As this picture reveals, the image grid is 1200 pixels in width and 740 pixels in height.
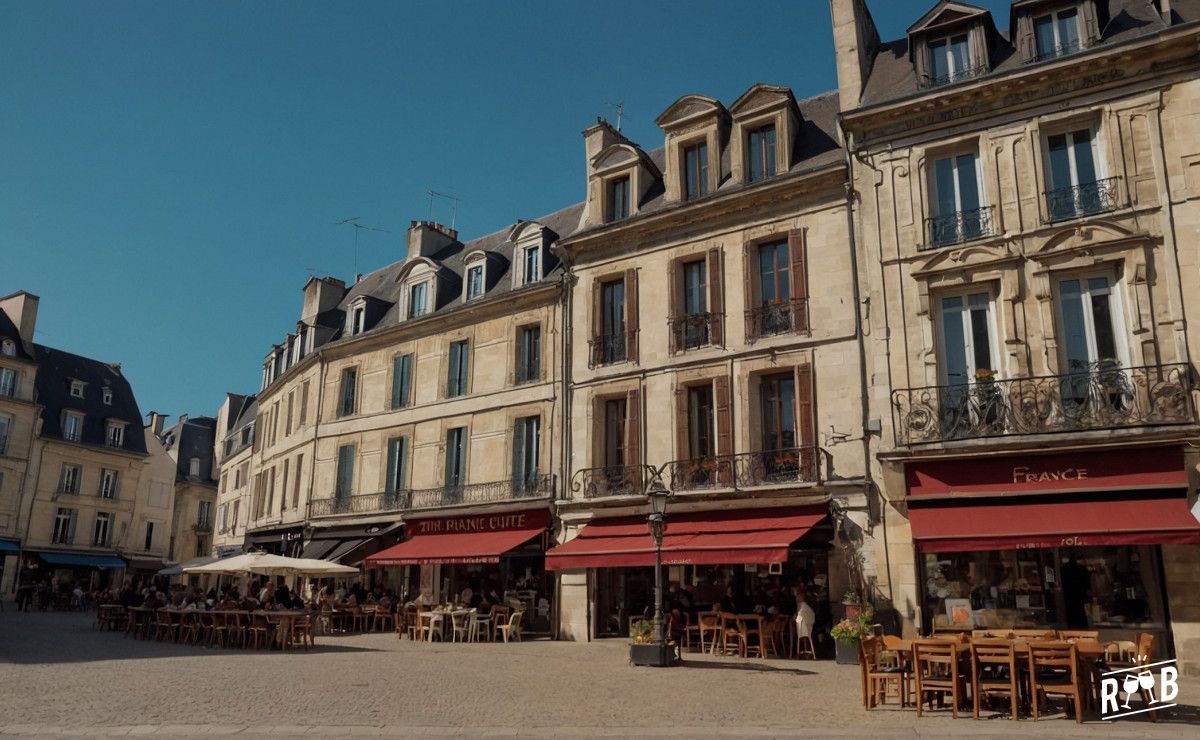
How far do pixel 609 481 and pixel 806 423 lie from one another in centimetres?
398

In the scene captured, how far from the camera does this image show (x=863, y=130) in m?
14.2

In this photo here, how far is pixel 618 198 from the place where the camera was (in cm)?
1806

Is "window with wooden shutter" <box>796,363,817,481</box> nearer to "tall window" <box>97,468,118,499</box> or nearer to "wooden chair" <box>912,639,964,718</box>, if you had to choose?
"wooden chair" <box>912,639,964,718</box>

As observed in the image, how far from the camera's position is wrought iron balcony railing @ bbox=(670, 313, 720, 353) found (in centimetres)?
1590

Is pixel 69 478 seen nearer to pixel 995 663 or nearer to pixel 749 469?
pixel 749 469

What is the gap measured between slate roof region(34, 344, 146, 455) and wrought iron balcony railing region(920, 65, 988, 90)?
35.4 m

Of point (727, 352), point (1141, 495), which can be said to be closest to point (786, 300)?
point (727, 352)

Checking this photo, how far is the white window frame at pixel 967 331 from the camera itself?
1262 cm

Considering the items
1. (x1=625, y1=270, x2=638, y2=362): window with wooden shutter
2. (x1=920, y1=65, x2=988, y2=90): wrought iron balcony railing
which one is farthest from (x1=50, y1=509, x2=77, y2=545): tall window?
(x1=920, y1=65, x2=988, y2=90): wrought iron balcony railing

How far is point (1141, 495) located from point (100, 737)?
1161 cm

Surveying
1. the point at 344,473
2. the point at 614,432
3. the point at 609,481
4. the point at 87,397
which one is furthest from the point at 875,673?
the point at 87,397

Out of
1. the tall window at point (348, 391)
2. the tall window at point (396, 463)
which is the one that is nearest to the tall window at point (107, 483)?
the tall window at point (348, 391)

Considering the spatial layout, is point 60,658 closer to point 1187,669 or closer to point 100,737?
point 100,737

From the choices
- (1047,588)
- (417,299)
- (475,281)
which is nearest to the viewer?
(1047,588)
